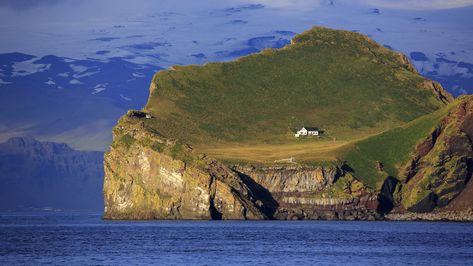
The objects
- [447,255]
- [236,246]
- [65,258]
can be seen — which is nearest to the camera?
[65,258]

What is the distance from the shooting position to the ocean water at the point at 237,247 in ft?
480

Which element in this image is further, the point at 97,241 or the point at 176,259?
the point at 97,241

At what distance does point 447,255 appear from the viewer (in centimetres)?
15638

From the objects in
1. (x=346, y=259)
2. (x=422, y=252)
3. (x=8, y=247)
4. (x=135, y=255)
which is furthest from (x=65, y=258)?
(x=422, y=252)

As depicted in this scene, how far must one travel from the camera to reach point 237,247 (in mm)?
165375

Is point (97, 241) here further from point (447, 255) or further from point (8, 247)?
point (447, 255)

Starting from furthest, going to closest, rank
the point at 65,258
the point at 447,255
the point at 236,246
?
the point at 236,246 < the point at 447,255 < the point at 65,258

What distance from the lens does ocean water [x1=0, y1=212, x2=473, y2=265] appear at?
146m

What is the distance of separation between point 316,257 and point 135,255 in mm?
20701

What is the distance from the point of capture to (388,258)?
15050 centimetres

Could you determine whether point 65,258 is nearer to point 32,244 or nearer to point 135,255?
point 135,255

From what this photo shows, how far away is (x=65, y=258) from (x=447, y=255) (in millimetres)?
44809

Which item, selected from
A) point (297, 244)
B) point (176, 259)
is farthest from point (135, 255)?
point (297, 244)

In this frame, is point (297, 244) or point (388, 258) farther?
point (297, 244)
